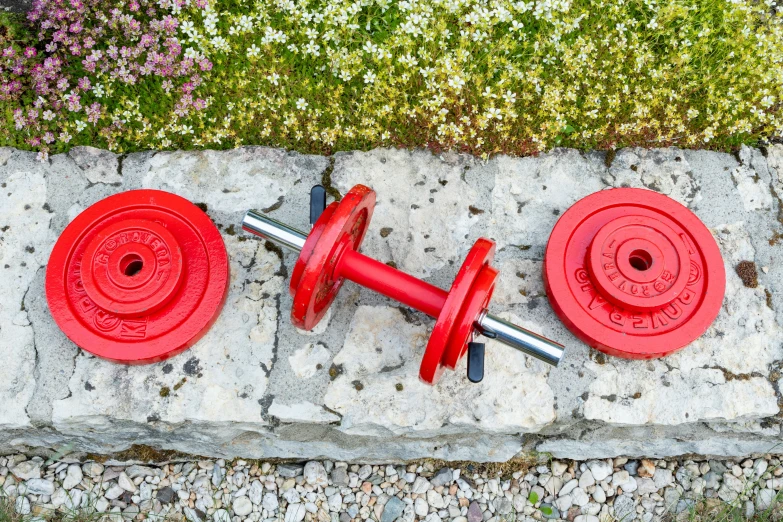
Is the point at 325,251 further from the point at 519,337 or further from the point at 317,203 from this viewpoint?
the point at 519,337

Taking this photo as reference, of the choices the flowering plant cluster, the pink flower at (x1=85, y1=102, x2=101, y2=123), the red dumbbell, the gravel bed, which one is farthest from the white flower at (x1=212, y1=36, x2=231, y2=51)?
the gravel bed

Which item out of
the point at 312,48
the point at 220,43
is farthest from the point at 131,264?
the point at 312,48

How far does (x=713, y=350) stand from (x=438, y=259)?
4.24ft

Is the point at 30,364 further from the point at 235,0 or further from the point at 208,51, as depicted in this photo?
the point at 235,0

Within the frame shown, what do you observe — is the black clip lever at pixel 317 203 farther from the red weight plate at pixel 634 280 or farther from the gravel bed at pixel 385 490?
the gravel bed at pixel 385 490

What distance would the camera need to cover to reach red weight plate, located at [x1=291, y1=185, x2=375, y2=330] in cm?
217

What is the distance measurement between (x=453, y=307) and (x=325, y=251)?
0.47 metres

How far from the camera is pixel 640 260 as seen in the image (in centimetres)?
278

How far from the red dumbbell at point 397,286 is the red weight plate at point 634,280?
0.41 m

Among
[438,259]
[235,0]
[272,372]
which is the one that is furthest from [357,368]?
[235,0]

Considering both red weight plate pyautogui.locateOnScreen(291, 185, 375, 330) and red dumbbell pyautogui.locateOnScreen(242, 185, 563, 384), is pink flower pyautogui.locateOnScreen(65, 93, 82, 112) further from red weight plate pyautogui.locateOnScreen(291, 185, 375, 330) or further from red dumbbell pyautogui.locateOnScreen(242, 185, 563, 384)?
red weight plate pyautogui.locateOnScreen(291, 185, 375, 330)

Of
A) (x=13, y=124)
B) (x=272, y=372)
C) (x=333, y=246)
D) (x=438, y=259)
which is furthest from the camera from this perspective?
(x=13, y=124)

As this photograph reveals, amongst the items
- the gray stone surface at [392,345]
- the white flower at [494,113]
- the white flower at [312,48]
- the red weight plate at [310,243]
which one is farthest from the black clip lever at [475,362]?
the white flower at [312,48]

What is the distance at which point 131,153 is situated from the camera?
317 centimetres
